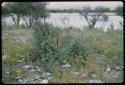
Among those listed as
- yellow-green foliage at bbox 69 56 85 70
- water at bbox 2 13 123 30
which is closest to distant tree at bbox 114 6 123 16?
water at bbox 2 13 123 30

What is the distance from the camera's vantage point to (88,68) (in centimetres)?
275

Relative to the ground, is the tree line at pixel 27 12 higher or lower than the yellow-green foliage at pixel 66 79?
higher

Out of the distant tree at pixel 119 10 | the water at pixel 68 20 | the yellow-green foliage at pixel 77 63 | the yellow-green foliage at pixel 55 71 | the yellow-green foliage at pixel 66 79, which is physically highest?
the distant tree at pixel 119 10

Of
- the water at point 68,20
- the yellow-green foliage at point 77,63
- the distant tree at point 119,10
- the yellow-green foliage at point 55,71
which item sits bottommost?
the yellow-green foliage at point 55,71

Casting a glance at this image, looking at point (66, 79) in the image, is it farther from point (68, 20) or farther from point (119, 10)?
point (119, 10)

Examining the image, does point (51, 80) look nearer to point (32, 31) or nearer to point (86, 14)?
point (32, 31)

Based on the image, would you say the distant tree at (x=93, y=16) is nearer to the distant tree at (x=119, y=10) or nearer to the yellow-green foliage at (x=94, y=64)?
the distant tree at (x=119, y=10)

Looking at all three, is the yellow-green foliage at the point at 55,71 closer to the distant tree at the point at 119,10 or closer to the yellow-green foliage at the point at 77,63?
the yellow-green foliage at the point at 77,63

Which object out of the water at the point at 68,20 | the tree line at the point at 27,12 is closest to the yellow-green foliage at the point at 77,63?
the water at the point at 68,20

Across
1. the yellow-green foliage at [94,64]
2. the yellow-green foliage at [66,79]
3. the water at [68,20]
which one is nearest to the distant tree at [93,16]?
the water at [68,20]

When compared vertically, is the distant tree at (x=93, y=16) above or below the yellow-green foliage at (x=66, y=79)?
above

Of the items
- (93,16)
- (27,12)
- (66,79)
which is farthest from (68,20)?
(66,79)

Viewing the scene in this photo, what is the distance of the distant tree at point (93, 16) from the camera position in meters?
2.76

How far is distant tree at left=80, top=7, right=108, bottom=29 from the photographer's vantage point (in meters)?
2.76
